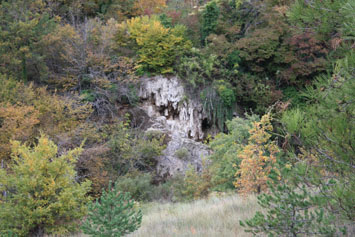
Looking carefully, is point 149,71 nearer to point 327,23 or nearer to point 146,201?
point 146,201

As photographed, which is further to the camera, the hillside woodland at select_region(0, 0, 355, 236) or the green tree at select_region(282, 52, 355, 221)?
the hillside woodland at select_region(0, 0, 355, 236)

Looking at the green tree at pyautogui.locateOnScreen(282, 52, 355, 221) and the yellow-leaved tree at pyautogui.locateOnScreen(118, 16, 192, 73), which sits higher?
the green tree at pyautogui.locateOnScreen(282, 52, 355, 221)

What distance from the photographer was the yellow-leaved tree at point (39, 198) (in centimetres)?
756

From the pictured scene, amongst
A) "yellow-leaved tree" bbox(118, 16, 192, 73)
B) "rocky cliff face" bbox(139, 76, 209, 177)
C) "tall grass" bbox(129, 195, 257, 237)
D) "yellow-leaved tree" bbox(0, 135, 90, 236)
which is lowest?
"rocky cliff face" bbox(139, 76, 209, 177)

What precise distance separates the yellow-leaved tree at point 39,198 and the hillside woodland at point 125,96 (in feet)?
0.12

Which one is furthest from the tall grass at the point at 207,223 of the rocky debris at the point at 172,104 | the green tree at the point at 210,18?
the green tree at the point at 210,18

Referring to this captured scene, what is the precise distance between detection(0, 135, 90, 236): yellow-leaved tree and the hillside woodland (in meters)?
0.04

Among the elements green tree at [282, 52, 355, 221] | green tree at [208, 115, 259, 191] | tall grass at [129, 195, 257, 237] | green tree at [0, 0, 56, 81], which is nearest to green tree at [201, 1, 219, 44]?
green tree at [208, 115, 259, 191]

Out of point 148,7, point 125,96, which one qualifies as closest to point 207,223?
Answer: point 125,96

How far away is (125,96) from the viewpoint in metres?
18.0

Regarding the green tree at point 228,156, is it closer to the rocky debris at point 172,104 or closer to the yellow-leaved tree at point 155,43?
the rocky debris at point 172,104

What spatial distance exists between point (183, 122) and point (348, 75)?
14850 mm

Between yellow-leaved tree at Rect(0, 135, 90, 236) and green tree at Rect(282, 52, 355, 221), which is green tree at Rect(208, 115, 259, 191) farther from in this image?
green tree at Rect(282, 52, 355, 221)

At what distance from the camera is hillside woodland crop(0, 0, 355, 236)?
845cm
